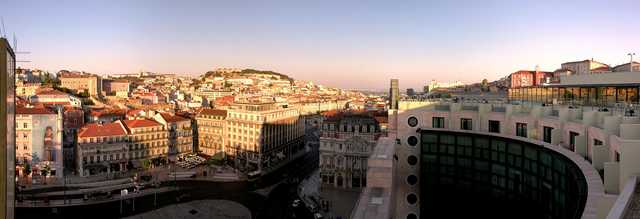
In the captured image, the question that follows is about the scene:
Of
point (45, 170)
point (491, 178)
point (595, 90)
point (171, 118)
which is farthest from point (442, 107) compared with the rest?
point (171, 118)

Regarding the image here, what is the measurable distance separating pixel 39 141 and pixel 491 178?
5472 cm

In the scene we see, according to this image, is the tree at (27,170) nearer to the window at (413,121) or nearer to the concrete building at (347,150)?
the concrete building at (347,150)

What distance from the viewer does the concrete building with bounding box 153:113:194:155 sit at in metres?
69.6

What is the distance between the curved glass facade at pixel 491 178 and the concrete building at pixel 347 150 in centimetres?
2605

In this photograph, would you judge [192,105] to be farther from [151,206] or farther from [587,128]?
[587,128]

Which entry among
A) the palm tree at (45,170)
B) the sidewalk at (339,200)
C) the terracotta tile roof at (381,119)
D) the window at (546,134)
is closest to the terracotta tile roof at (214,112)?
the palm tree at (45,170)

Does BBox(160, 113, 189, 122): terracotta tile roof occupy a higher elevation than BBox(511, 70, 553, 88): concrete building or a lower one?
lower

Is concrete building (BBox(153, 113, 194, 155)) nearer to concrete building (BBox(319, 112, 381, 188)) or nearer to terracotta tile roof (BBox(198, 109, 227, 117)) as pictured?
terracotta tile roof (BBox(198, 109, 227, 117))

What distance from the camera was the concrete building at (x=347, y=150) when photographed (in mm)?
51875

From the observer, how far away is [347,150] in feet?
172

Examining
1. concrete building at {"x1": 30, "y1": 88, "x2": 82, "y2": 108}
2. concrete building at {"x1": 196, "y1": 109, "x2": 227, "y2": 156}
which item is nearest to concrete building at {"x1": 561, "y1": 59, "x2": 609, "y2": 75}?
concrete building at {"x1": 196, "y1": 109, "x2": 227, "y2": 156}

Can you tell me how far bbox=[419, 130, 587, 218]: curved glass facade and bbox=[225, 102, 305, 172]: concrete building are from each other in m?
42.2

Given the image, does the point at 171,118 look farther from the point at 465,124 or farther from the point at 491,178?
the point at 491,178

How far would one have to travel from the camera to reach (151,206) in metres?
46.8
